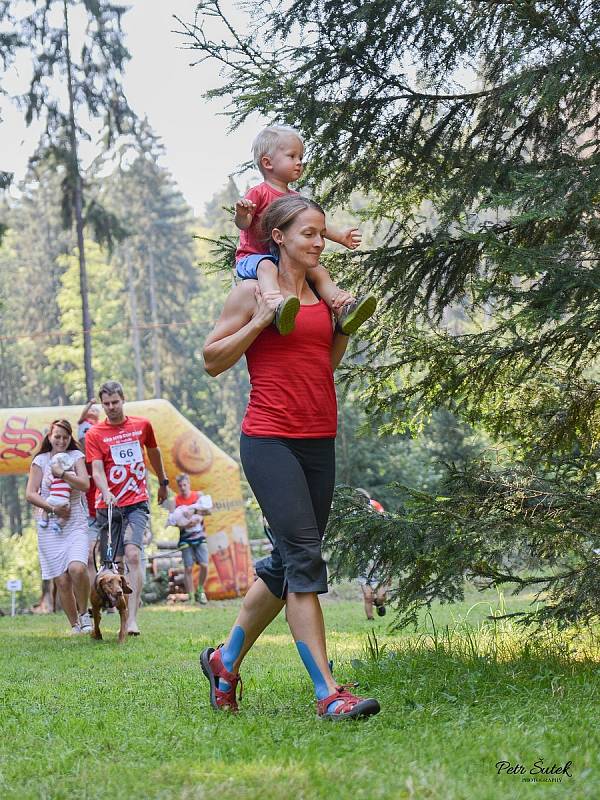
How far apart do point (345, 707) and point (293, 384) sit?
1.22 meters

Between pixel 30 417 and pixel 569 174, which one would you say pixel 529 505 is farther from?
pixel 30 417

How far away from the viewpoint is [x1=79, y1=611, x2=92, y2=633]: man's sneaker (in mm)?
9633

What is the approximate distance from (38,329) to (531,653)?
5154cm

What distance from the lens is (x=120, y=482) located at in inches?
341

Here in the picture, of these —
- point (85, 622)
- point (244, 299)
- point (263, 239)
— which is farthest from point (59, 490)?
point (244, 299)

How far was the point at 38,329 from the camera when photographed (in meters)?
54.5

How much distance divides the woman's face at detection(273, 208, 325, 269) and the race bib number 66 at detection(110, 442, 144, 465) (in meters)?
4.74

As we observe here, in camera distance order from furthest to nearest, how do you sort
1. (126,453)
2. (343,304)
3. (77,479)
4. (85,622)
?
(85,622) < (77,479) < (126,453) < (343,304)

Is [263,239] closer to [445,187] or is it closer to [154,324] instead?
[445,187]

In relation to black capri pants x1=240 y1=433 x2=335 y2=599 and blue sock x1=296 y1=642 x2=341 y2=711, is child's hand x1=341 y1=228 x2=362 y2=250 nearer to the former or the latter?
black capri pants x1=240 y1=433 x2=335 y2=599

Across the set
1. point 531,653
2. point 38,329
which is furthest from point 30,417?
point 38,329

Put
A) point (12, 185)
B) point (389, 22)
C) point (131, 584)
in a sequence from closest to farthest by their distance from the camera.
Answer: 1. point (389, 22)
2. point (131, 584)
3. point (12, 185)

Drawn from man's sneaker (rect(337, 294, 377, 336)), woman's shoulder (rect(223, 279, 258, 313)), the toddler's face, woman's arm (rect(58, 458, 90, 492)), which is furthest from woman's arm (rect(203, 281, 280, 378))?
woman's arm (rect(58, 458, 90, 492))

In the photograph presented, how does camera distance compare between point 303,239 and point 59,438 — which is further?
point 59,438
